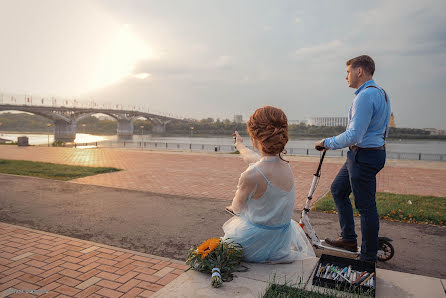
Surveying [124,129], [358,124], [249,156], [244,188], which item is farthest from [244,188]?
[124,129]

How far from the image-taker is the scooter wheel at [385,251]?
335 cm

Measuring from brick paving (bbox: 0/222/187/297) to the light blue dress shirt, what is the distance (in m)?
1.95

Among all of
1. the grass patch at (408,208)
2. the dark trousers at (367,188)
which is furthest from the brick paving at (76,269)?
the grass patch at (408,208)

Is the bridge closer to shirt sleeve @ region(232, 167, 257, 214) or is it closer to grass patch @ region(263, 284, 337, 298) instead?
shirt sleeve @ region(232, 167, 257, 214)

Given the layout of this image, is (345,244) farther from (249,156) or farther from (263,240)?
(249,156)

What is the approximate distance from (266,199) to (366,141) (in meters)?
1.18

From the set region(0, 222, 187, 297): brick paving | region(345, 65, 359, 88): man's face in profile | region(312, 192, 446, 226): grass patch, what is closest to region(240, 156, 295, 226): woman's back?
region(0, 222, 187, 297): brick paving

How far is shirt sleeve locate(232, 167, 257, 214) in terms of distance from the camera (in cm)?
238

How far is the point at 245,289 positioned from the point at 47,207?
474 cm

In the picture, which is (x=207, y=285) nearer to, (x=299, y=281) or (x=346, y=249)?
(x=299, y=281)

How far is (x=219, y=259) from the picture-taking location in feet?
8.02

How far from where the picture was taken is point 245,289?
Result: 2.26m

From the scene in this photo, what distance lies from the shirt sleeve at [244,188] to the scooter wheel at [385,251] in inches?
69.8

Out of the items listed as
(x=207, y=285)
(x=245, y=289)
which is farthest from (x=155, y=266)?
(x=245, y=289)
